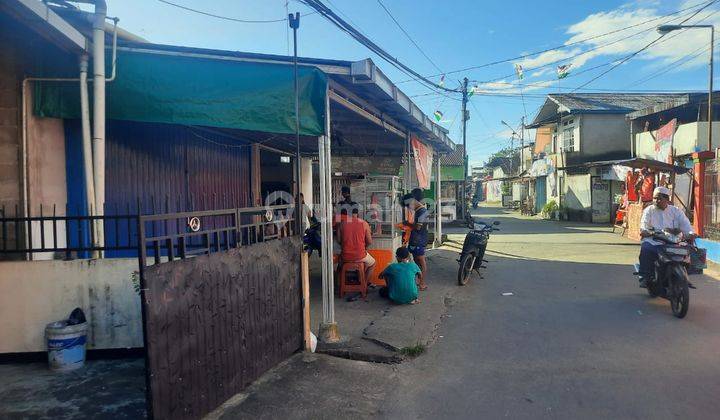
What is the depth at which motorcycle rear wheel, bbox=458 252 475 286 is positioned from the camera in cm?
841

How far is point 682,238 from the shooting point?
21.4 ft

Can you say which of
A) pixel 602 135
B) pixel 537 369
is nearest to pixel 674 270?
pixel 537 369

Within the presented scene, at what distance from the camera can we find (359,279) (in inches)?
288

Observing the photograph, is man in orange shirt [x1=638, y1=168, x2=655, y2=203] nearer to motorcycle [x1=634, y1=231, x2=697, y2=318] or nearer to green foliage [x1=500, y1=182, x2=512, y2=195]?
motorcycle [x1=634, y1=231, x2=697, y2=318]

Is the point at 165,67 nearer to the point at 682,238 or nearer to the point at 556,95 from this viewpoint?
the point at 682,238

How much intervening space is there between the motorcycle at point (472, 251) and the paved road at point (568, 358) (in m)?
0.26

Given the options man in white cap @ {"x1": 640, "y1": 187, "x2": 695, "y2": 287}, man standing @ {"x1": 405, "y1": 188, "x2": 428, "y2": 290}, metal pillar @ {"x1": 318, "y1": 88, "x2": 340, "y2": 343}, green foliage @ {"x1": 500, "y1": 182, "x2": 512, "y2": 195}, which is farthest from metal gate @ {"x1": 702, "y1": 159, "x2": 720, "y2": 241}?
green foliage @ {"x1": 500, "y1": 182, "x2": 512, "y2": 195}

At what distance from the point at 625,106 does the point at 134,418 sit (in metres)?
28.5

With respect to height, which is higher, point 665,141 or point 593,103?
point 593,103

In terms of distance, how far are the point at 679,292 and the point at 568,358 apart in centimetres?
257

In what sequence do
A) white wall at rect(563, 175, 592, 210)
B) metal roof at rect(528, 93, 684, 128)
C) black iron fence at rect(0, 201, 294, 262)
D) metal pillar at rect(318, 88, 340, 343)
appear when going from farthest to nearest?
metal roof at rect(528, 93, 684, 128) < white wall at rect(563, 175, 592, 210) < metal pillar at rect(318, 88, 340, 343) < black iron fence at rect(0, 201, 294, 262)

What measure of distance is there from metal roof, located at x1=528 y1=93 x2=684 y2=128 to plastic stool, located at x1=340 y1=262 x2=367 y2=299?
2094 cm

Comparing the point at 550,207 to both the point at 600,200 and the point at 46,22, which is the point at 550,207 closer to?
the point at 600,200

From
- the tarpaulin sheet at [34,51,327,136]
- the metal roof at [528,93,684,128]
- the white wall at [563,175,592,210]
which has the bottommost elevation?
the white wall at [563,175,592,210]
